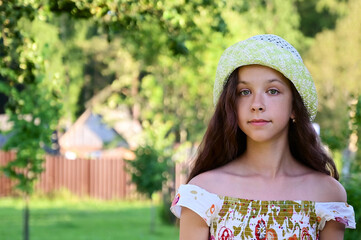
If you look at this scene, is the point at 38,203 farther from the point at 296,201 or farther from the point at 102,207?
the point at 296,201

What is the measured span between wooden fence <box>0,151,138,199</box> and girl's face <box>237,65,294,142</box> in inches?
1057

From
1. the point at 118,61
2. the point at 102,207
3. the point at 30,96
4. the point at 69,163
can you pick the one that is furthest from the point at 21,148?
the point at 118,61

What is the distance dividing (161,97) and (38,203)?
5976 mm

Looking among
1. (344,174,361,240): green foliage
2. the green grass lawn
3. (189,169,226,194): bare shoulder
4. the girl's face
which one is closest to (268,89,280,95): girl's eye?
the girl's face

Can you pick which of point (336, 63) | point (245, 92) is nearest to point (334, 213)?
point (245, 92)

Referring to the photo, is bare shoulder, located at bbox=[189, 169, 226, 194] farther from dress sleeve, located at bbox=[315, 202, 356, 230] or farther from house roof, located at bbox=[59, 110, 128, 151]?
house roof, located at bbox=[59, 110, 128, 151]

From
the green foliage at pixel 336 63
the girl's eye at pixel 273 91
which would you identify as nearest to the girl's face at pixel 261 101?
the girl's eye at pixel 273 91

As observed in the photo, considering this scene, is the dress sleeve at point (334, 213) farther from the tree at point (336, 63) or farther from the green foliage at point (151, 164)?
the tree at point (336, 63)

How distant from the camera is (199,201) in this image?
2.69 m

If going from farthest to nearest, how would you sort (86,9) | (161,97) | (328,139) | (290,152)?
(161,97) < (328,139) < (86,9) < (290,152)

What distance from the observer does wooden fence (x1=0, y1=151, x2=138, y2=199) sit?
2955cm

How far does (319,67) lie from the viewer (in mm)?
36375

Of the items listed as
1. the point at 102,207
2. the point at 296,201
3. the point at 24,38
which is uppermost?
the point at 24,38

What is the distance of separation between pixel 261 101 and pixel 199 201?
0.38m
